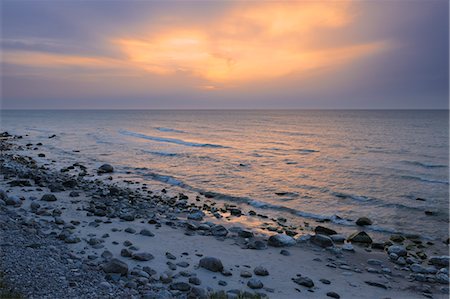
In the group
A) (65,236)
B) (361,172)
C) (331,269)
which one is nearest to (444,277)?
(331,269)

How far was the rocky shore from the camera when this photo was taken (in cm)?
645

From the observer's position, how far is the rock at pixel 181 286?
6.58m

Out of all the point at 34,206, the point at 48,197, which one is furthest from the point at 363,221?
the point at 48,197

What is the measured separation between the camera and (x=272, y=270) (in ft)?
27.5

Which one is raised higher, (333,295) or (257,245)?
(257,245)

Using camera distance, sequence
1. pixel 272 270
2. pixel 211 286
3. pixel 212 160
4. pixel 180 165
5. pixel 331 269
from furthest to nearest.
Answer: pixel 212 160 → pixel 180 165 → pixel 331 269 → pixel 272 270 → pixel 211 286

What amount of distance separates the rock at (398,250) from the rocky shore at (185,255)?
3 cm

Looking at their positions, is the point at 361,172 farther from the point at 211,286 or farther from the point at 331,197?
the point at 211,286

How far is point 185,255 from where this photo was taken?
874 centimetres

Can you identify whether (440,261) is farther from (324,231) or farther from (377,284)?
(324,231)

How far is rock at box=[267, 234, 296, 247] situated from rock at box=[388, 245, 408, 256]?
3147 millimetres

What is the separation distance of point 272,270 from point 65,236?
5.62m

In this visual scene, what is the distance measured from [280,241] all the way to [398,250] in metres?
3.82

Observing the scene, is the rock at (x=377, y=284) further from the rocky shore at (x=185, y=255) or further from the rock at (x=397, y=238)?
the rock at (x=397, y=238)
